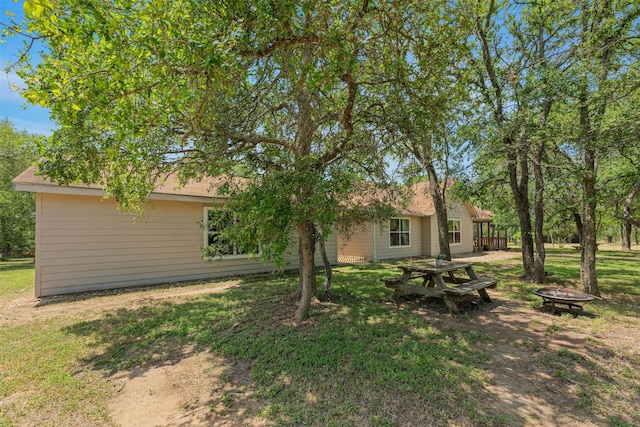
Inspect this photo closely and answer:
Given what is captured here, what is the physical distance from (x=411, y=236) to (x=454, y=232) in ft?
13.2

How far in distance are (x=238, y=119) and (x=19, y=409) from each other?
180 inches

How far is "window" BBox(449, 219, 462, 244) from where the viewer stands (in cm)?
1906

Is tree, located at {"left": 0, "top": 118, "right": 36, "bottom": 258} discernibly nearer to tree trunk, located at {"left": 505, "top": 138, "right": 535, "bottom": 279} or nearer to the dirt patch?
the dirt patch

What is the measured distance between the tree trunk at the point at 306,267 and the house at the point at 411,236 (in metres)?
9.29

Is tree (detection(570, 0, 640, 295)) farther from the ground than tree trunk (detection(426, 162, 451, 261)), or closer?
farther from the ground

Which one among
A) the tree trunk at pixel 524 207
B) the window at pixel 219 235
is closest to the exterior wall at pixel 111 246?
the window at pixel 219 235

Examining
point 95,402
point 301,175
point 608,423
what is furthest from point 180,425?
point 608,423

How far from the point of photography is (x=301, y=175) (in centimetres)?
392

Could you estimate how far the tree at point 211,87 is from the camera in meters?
2.83

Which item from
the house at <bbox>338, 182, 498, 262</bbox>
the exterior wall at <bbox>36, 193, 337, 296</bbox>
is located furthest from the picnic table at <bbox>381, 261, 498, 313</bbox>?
the house at <bbox>338, 182, 498, 262</bbox>

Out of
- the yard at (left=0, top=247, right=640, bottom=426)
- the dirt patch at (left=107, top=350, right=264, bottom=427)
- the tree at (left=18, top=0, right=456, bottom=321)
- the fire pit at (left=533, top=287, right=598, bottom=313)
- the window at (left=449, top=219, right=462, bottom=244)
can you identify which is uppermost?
the tree at (left=18, top=0, right=456, bottom=321)

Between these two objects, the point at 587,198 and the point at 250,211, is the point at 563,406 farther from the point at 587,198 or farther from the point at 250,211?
the point at 587,198

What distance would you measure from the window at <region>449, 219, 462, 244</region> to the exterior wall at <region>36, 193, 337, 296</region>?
14.7 metres

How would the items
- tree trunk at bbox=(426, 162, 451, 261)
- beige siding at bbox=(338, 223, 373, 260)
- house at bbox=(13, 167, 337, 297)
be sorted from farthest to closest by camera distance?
beige siding at bbox=(338, 223, 373, 260) < tree trunk at bbox=(426, 162, 451, 261) < house at bbox=(13, 167, 337, 297)
